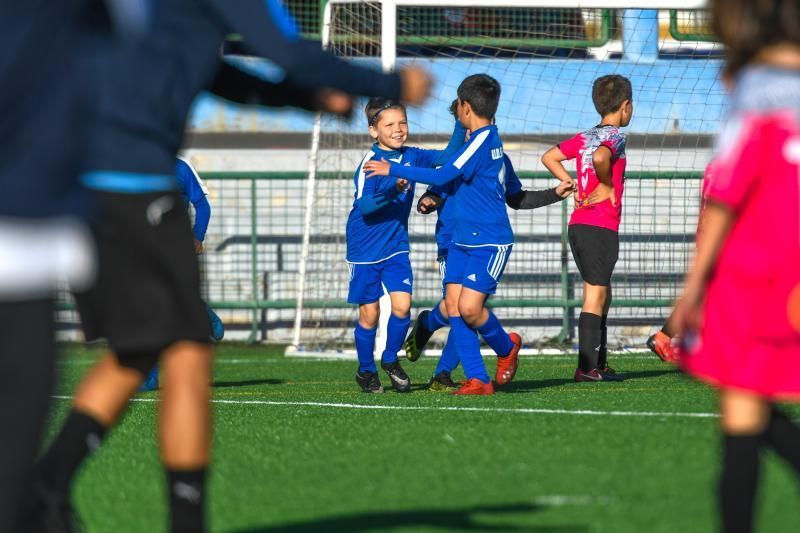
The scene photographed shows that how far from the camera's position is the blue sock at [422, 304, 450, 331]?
902 cm

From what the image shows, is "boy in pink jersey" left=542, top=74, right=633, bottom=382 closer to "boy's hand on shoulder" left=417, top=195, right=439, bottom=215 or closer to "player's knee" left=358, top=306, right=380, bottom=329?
"boy's hand on shoulder" left=417, top=195, right=439, bottom=215

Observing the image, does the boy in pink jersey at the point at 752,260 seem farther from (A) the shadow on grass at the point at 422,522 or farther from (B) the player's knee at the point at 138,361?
(B) the player's knee at the point at 138,361

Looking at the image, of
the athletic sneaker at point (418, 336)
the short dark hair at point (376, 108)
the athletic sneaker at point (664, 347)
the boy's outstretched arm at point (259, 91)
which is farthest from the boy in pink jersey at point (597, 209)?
the boy's outstretched arm at point (259, 91)

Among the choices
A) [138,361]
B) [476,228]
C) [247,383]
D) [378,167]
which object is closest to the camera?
[138,361]

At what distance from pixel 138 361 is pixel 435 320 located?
5.37 metres

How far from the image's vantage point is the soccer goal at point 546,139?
43.0ft

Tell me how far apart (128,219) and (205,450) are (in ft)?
2.00

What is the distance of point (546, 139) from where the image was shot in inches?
531

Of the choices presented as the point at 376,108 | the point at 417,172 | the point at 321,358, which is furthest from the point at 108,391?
the point at 321,358

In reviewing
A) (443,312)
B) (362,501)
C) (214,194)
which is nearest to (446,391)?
(443,312)

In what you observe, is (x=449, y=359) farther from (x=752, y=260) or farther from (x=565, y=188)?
(x=752, y=260)

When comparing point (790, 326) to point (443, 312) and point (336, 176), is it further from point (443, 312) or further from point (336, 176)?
point (336, 176)

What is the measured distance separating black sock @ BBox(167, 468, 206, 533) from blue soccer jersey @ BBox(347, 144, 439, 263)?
17.8ft

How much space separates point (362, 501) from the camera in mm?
4457
